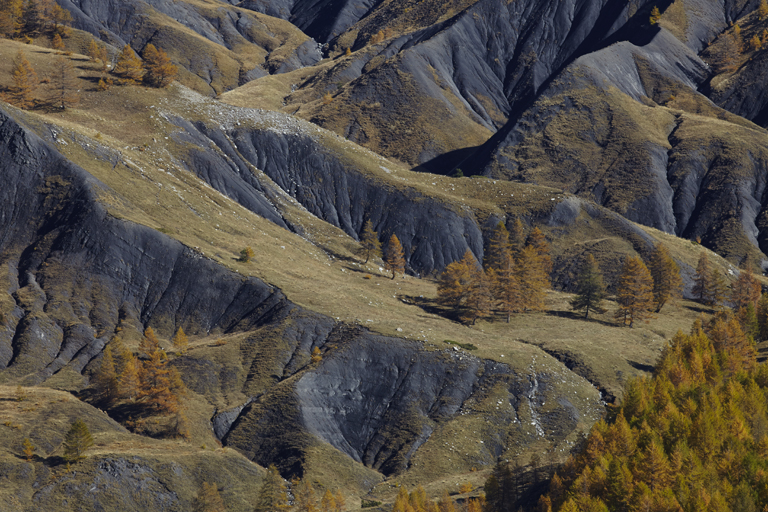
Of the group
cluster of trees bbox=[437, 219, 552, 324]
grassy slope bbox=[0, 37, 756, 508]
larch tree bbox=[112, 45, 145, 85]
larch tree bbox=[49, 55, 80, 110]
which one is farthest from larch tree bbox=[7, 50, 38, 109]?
cluster of trees bbox=[437, 219, 552, 324]

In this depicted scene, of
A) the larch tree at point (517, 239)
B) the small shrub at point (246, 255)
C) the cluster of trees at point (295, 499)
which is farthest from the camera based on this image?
the larch tree at point (517, 239)

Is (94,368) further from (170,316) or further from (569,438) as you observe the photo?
(569,438)

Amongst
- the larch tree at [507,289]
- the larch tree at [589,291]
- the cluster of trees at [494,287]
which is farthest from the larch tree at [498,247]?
the larch tree at [589,291]

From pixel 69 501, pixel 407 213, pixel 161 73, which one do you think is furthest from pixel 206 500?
pixel 161 73

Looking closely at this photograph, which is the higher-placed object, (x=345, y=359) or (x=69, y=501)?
(x=345, y=359)

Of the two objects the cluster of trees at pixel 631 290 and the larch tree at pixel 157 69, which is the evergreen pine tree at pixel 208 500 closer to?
the cluster of trees at pixel 631 290

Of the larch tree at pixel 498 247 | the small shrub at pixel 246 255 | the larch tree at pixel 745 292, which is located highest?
the larch tree at pixel 745 292

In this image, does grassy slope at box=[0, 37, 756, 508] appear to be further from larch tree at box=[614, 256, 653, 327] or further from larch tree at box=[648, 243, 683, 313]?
larch tree at box=[648, 243, 683, 313]
